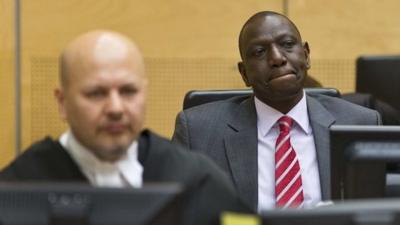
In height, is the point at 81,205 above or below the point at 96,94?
below

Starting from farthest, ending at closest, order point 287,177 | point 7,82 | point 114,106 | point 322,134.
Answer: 1. point 7,82
2. point 322,134
3. point 287,177
4. point 114,106

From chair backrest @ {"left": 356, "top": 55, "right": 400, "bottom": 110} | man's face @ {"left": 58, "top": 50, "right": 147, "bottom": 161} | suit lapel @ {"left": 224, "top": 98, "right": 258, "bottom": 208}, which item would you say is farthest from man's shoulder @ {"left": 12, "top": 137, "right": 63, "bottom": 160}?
chair backrest @ {"left": 356, "top": 55, "right": 400, "bottom": 110}

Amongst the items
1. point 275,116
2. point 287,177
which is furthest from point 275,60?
point 287,177

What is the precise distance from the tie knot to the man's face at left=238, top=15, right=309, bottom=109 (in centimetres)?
7

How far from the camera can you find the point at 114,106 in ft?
5.32

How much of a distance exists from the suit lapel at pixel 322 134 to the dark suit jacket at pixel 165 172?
696 mm

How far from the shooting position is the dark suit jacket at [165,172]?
5.73ft

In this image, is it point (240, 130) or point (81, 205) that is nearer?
point (81, 205)

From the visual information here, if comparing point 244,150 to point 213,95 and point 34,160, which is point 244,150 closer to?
point 213,95

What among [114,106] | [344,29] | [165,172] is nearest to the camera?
[114,106]

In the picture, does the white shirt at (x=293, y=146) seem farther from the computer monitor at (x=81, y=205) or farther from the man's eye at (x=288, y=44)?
the computer monitor at (x=81, y=205)

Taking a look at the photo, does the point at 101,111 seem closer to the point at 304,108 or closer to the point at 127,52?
the point at 127,52

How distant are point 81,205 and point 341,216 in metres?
0.44

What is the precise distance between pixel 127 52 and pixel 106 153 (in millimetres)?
215
